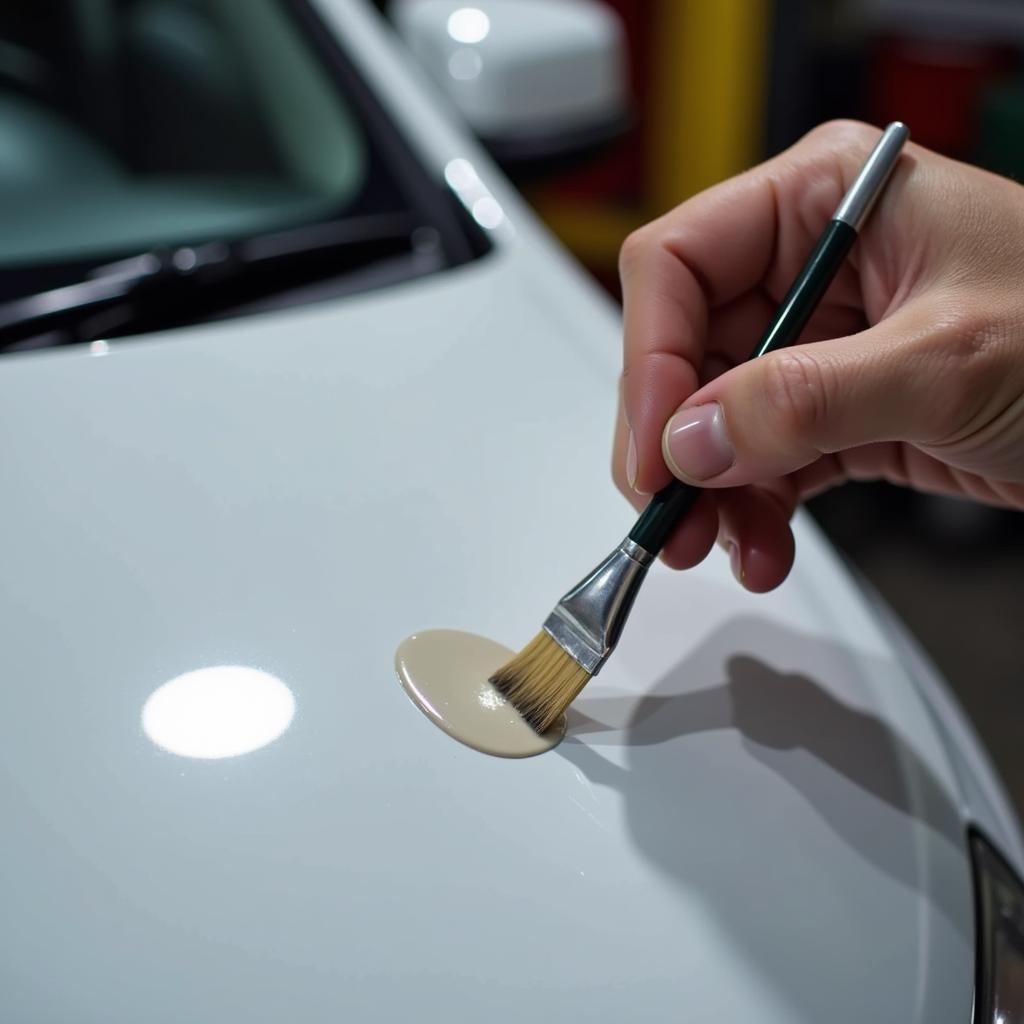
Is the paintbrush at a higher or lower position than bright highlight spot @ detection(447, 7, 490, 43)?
lower

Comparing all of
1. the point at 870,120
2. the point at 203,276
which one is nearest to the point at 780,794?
the point at 203,276

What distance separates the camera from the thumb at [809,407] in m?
0.60

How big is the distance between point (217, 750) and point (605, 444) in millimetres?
366

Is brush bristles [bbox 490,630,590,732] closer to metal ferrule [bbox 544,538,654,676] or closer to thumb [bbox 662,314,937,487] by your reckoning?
metal ferrule [bbox 544,538,654,676]

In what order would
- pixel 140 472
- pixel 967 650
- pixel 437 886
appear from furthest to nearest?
pixel 967 650 < pixel 140 472 < pixel 437 886

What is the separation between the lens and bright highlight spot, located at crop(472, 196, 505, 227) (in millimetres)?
1004

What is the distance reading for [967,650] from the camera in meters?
1.94

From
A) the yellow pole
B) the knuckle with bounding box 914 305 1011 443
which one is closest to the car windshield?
the knuckle with bounding box 914 305 1011 443

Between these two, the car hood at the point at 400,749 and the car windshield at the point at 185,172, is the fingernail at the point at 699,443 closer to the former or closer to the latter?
the car hood at the point at 400,749

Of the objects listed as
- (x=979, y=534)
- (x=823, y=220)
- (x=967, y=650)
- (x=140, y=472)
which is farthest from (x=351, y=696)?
(x=979, y=534)

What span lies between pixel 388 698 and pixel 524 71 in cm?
80

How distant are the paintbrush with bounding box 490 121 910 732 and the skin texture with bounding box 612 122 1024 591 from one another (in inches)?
1.3

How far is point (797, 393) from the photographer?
593mm

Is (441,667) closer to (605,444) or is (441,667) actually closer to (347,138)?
(605,444)
